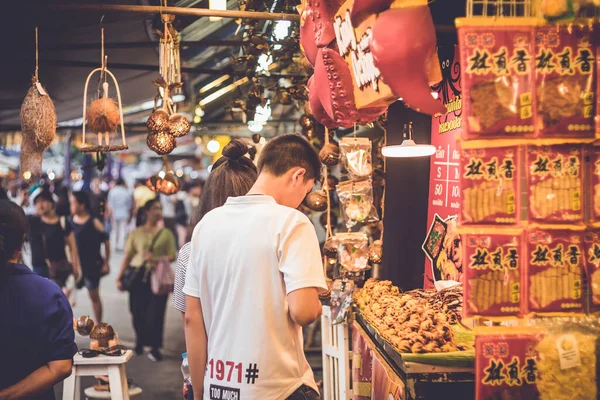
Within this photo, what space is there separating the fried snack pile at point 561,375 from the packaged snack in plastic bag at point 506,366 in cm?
3

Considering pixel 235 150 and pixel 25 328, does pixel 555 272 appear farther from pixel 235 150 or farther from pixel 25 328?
pixel 25 328

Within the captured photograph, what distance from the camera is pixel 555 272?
97.6 inches

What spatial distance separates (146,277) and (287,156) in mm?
5870

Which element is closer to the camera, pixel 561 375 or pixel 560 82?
pixel 560 82

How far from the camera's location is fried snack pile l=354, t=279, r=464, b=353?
3.36m

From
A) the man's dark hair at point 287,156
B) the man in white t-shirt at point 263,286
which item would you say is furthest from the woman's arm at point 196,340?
the man's dark hair at point 287,156

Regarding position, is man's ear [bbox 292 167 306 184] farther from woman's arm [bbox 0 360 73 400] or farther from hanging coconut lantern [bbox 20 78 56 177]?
hanging coconut lantern [bbox 20 78 56 177]

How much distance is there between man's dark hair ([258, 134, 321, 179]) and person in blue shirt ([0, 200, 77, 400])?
46.3 inches

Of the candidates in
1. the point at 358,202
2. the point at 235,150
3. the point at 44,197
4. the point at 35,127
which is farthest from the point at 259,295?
the point at 44,197

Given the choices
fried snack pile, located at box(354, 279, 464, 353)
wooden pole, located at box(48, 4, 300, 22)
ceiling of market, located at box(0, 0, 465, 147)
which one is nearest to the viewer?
fried snack pile, located at box(354, 279, 464, 353)

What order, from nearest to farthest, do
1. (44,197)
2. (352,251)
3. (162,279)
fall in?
(352,251), (162,279), (44,197)

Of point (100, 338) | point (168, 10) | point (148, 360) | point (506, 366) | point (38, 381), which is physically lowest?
point (148, 360)

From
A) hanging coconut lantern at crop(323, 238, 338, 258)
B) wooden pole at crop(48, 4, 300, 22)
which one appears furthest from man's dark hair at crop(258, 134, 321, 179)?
hanging coconut lantern at crop(323, 238, 338, 258)

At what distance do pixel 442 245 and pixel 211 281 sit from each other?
2.48 metres
